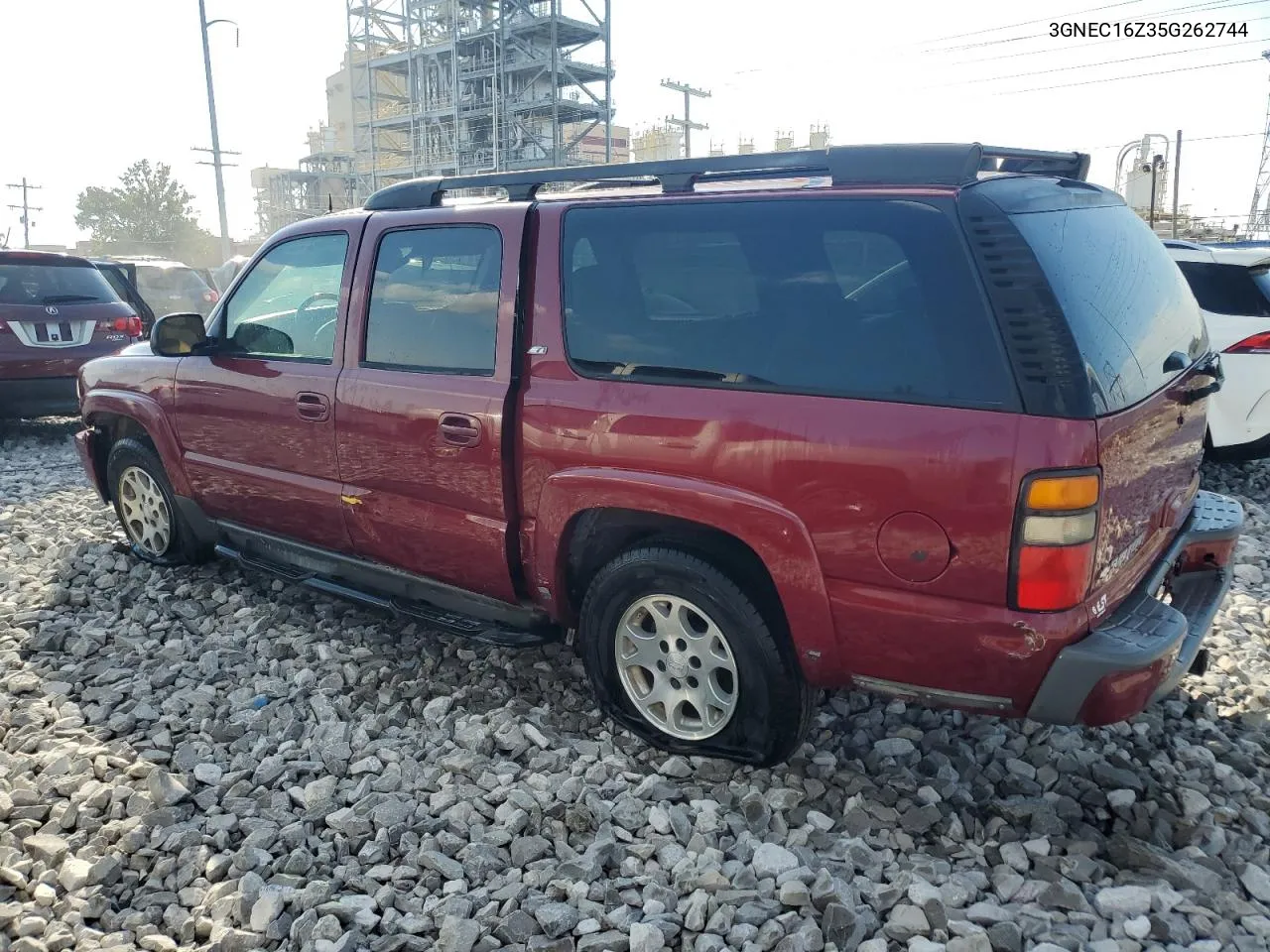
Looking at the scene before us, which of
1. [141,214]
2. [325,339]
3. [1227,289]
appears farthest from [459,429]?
[141,214]

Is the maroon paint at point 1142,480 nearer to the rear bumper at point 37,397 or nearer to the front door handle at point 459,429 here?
the front door handle at point 459,429

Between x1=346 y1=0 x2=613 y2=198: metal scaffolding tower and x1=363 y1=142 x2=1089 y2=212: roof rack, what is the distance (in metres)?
46.2

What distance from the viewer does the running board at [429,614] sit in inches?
139

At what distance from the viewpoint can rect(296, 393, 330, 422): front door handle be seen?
392cm

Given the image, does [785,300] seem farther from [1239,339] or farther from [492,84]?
[492,84]

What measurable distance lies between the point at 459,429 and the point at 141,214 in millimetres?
86009

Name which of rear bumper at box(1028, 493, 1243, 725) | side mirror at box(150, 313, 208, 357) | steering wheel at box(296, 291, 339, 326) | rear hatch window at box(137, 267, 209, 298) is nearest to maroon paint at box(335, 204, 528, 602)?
steering wheel at box(296, 291, 339, 326)

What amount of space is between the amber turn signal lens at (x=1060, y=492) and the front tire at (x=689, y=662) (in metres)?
0.91

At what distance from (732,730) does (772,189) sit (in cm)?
171

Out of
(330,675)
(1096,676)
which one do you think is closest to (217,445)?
(330,675)

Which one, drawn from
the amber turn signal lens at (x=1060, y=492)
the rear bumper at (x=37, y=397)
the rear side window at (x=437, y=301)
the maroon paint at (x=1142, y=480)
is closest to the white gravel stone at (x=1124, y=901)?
the maroon paint at (x=1142, y=480)

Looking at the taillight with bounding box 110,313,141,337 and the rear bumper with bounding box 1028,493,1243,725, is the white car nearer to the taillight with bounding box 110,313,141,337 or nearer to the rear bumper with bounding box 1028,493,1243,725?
the rear bumper with bounding box 1028,493,1243,725

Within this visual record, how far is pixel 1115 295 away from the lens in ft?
8.78

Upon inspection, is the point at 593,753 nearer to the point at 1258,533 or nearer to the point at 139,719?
the point at 139,719
